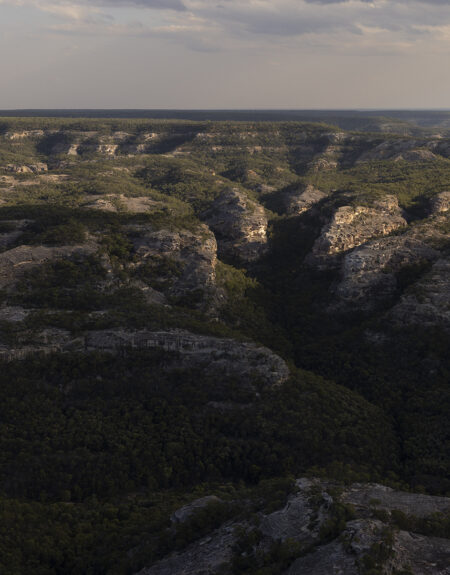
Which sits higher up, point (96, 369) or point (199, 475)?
point (96, 369)

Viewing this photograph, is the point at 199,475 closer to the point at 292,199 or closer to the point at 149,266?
the point at 149,266

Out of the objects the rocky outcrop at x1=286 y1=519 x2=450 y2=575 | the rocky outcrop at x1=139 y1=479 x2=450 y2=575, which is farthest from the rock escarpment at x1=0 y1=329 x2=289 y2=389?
the rocky outcrop at x1=286 y1=519 x2=450 y2=575

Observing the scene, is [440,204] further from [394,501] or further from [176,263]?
[394,501]

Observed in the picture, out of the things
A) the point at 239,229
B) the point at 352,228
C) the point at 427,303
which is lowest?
the point at 427,303

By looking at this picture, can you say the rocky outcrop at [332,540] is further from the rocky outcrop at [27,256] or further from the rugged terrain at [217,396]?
the rocky outcrop at [27,256]

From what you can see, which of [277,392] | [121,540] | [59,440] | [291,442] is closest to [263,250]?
[277,392]

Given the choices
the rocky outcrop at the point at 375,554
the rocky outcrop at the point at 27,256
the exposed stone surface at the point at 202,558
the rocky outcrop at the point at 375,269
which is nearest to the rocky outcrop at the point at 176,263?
the rocky outcrop at the point at 27,256

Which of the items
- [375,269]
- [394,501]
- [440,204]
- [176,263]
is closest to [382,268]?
[375,269]
